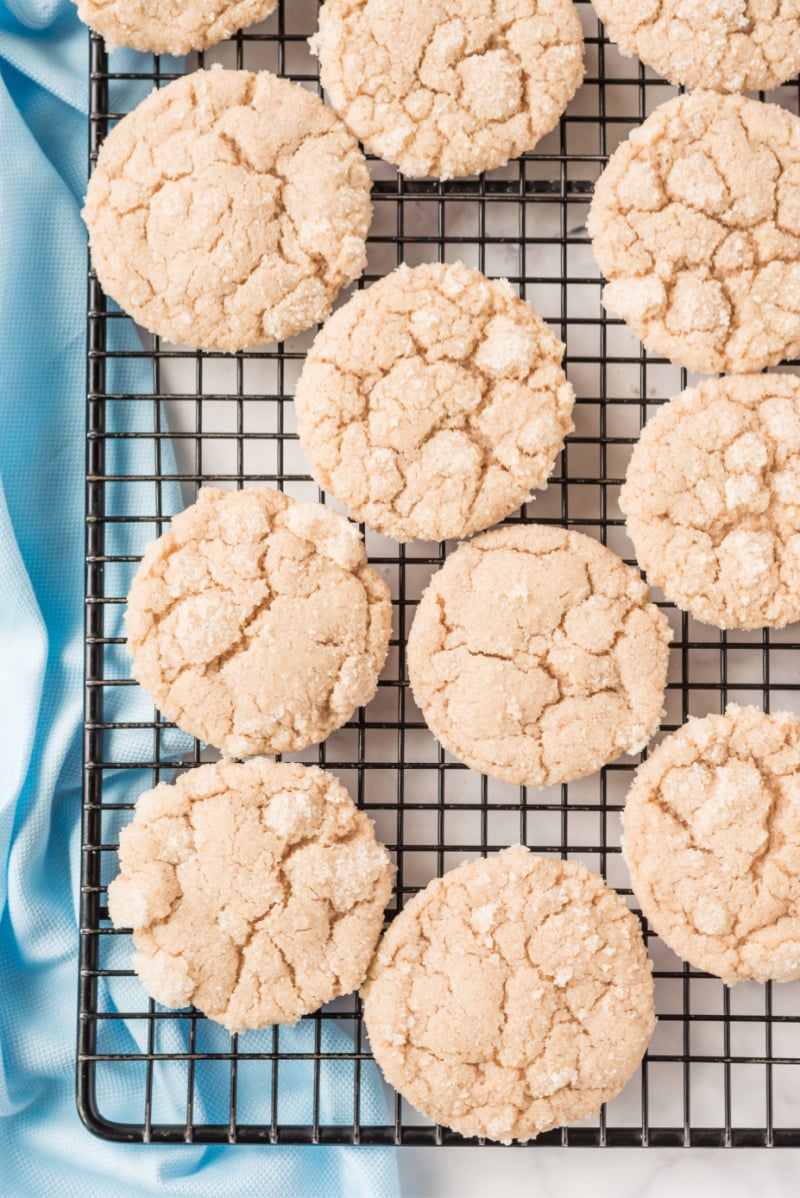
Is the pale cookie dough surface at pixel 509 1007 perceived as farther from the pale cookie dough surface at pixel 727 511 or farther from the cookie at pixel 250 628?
the pale cookie dough surface at pixel 727 511

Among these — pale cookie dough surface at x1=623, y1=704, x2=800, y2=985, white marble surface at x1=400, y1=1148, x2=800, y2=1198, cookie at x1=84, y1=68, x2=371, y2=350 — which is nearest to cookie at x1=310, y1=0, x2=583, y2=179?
cookie at x1=84, y1=68, x2=371, y2=350

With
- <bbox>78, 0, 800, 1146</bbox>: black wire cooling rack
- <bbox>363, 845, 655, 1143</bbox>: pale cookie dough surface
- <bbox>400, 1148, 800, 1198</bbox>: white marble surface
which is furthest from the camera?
<bbox>400, 1148, 800, 1198</bbox>: white marble surface

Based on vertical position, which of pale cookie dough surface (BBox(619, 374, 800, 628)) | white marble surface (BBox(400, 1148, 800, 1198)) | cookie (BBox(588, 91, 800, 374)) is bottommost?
white marble surface (BBox(400, 1148, 800, 1198))

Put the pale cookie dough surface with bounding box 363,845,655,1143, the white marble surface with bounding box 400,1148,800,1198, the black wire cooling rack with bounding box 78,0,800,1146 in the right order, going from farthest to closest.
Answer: the white marble surface with bounding box 400,1148,800,1198 < the black wire cooling rack with bounding box 78,0,800,1146 < the pale cookie dough surface with bounding box 363,845,655,1143

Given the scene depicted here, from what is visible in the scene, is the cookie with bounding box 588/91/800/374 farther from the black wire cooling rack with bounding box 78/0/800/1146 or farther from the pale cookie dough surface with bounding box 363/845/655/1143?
the pale cookie dough surface with bounding box 363/845/655/1143

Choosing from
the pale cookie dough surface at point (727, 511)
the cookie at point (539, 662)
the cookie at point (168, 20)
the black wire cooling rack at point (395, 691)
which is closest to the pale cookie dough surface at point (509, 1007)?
the black wire cooling rack at point (395, 691)

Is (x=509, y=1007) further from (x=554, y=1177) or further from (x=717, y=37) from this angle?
(x=717, y=37)
